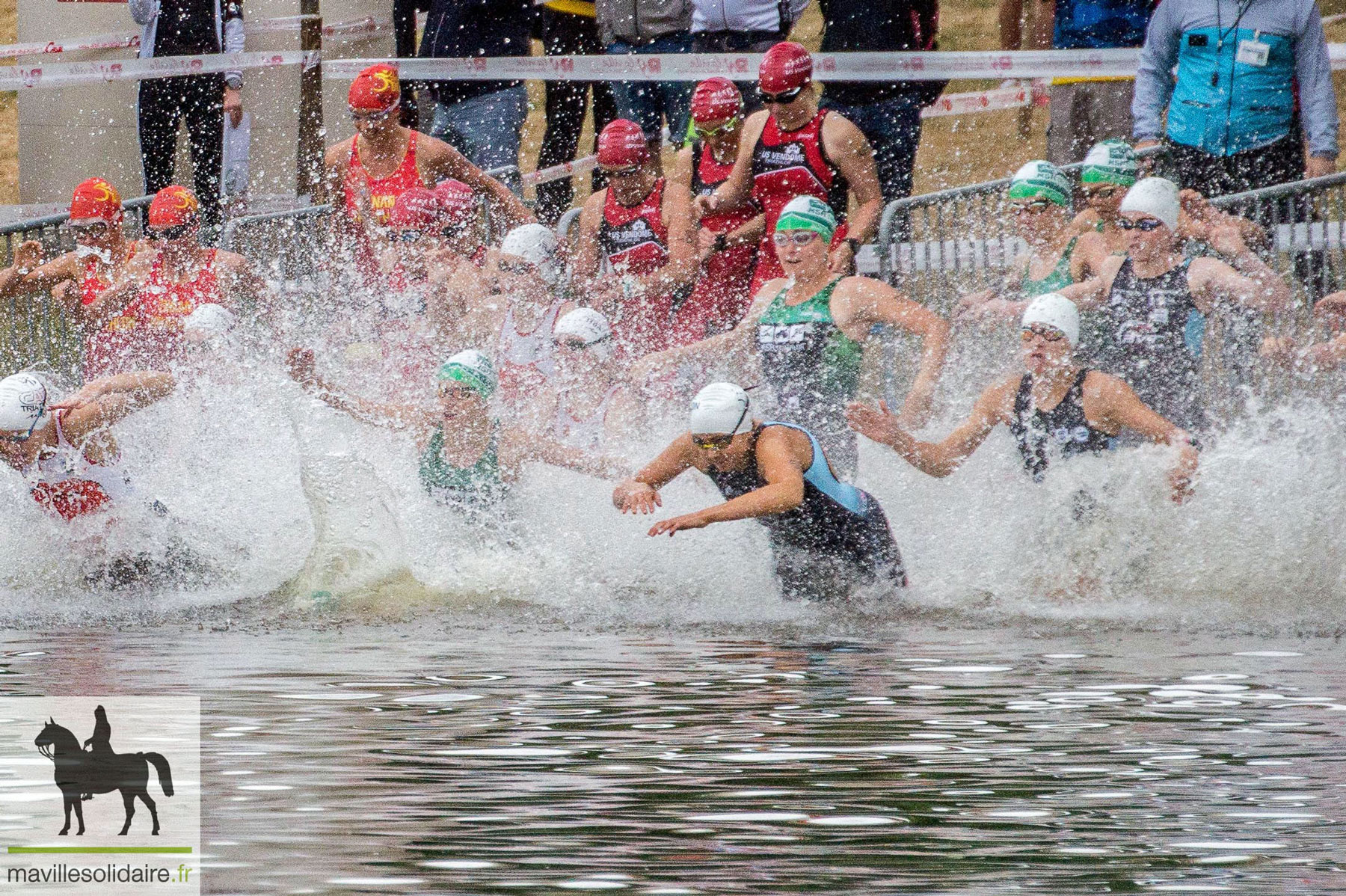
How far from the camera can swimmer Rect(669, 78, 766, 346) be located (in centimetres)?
1130

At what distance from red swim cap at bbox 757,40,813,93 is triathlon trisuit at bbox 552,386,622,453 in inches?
65.5

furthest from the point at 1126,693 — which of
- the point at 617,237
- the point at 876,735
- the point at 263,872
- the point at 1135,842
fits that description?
the point at 617,237

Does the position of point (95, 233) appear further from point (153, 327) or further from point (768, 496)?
point (768, 496)

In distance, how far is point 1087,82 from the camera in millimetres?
12539

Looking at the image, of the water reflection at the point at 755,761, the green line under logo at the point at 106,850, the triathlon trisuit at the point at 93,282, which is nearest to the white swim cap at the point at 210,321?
the triathlon trisuit at the point at 93,282

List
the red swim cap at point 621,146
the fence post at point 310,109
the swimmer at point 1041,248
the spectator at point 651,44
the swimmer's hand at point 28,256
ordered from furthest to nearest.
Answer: the fence post at point 310,109 → the swimmer's hand at point 28,256 → the spectator at point 651,44 → the red swim cap at point 621,146 → the swimmer at point 1041,248

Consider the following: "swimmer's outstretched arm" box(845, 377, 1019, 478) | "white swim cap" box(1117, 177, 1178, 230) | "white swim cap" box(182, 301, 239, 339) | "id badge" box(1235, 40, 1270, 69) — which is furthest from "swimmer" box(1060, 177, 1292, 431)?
"white swim cap" box(182, 301, 239, 339)

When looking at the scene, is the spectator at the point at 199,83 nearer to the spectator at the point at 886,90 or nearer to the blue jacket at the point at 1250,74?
the spectator at the point at 886,90

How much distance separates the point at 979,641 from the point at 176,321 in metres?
A: 5.53

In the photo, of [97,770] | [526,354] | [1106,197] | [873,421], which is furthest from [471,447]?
[97,770]

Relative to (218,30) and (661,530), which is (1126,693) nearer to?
(661,530)

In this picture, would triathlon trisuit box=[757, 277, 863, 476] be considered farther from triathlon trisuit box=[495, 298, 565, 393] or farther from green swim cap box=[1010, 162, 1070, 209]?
triathlon trisuit box=[495, 298, 565, 393]

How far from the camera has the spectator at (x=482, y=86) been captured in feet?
42.3

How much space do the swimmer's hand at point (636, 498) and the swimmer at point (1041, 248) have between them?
6.95ft
